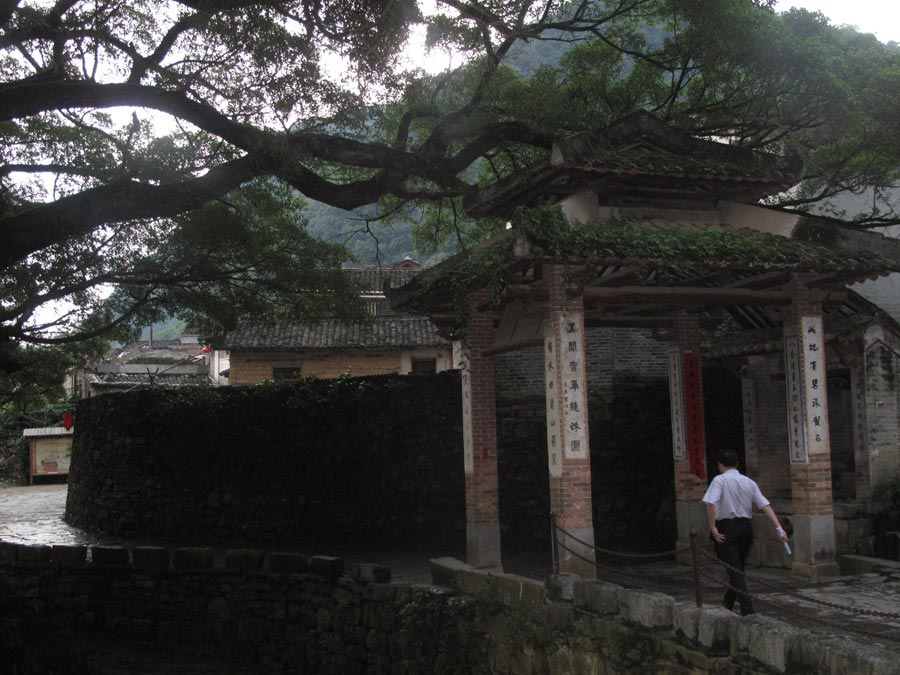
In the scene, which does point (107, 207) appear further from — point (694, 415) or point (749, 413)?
point (749, 413)

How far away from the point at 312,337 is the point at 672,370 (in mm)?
15729

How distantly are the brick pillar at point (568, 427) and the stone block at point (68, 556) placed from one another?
8741 millimetres

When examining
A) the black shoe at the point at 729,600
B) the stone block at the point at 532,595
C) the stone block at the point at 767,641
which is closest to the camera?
the stone block at the point at 767,641

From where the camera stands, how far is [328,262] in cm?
1493

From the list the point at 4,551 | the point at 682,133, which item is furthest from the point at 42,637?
the point at 682,133

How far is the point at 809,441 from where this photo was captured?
33.6 ft

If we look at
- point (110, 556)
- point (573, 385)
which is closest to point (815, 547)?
point (573, 385)

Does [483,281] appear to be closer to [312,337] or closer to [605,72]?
[605,72]

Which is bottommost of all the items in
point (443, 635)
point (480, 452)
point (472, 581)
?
point (443, 635)

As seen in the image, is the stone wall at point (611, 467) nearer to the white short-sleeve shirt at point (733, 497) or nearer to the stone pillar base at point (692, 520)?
the stone pillar base at point (692, 520)

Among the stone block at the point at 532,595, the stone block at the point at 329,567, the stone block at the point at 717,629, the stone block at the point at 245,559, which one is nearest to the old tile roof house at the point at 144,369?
the stone block at the point at 245,559

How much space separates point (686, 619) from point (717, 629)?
0.33 m

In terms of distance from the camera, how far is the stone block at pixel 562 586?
824 centimetres

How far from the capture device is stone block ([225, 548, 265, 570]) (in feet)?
43.5
